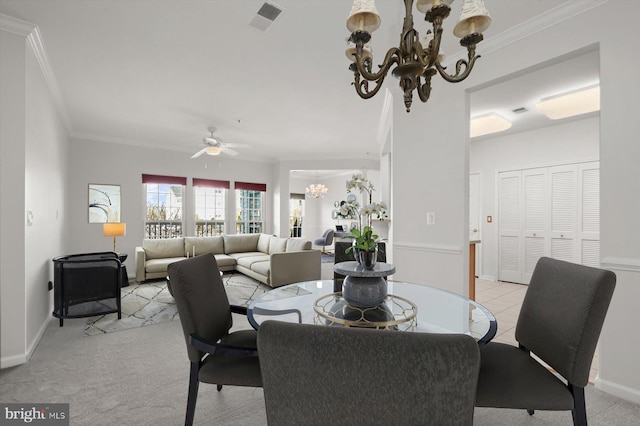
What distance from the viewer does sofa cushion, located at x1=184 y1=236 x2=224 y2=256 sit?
19.1ft

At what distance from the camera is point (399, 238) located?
3.18 meters

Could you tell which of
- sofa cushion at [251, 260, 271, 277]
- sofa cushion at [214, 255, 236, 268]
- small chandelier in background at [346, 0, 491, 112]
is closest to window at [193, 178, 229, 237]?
sofa cushion at [214, 255, 236, 268]

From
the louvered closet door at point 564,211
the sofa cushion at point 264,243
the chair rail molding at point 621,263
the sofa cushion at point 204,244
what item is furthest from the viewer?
the sofa cushion at point 264,243

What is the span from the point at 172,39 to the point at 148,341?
107 inches

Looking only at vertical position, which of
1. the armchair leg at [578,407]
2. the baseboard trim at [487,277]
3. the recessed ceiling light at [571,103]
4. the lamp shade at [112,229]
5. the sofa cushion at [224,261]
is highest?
the recessed ceiling light at [571,103]

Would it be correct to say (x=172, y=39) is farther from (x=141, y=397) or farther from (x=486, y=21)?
(x=141, y=397)

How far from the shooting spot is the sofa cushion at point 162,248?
5.48m

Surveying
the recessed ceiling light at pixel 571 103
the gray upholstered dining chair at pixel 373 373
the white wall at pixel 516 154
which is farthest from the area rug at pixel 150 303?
the recessed ceiling light at pixel 571 103

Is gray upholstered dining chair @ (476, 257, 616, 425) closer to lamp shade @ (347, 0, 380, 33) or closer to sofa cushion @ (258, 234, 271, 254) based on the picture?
lamp shade @ (347, 0, 380, 33)

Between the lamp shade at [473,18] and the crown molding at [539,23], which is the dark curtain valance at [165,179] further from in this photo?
the lamp shade at [473,18]

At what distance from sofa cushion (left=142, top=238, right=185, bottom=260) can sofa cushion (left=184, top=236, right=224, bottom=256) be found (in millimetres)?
127

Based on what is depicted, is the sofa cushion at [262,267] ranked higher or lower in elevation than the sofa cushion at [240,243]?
lower

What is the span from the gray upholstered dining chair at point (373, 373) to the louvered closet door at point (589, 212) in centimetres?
529

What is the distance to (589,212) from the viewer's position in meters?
4.47
